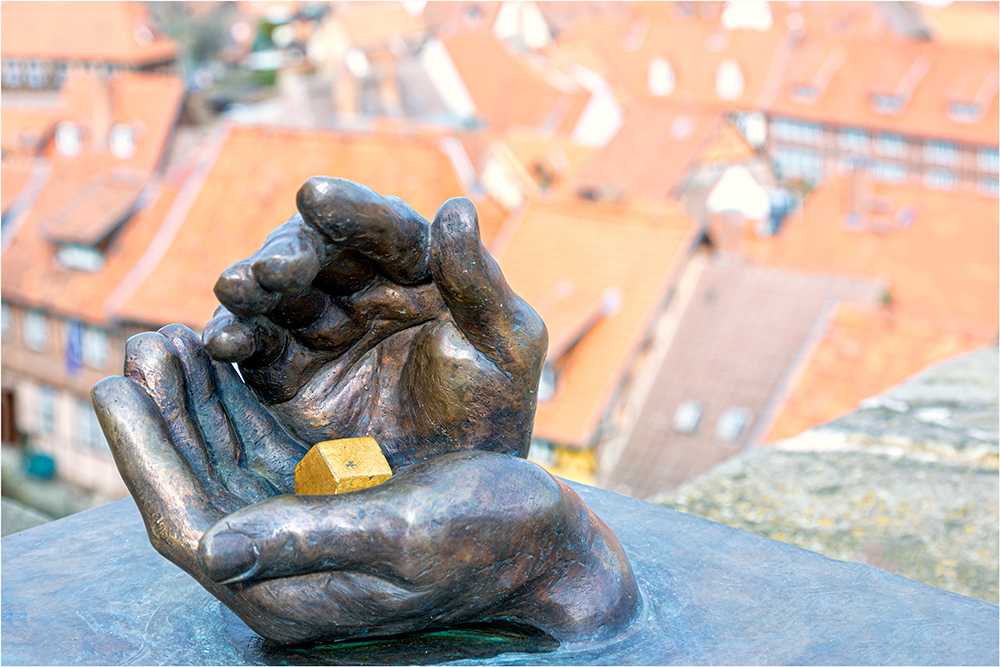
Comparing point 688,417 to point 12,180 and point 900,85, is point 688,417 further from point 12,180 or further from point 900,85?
point 900,85

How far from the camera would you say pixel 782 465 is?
A: 219 inches

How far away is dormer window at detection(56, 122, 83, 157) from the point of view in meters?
30.7

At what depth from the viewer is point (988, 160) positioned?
1310 inches

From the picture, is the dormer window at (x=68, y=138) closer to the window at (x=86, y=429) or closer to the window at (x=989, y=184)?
the window at (x=86, y=429)

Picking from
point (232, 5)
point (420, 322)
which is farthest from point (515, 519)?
point (232, 5)

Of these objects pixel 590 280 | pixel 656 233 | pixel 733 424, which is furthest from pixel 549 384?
pixel 656 233

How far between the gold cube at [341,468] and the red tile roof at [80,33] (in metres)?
44.4

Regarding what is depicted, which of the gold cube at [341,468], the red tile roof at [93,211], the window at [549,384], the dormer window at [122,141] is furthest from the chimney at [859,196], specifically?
the gold cube at [341,468]

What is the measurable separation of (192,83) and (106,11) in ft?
22.8

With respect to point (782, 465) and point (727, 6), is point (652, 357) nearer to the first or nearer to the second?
point (782, 465)

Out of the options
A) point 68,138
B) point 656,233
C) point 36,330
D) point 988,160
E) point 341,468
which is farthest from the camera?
point 988,160

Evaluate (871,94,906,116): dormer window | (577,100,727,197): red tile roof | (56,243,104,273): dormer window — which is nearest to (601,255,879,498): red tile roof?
(56,243,104,273): dormer window

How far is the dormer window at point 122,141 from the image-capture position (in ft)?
101

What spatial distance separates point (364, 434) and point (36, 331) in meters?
17.5
